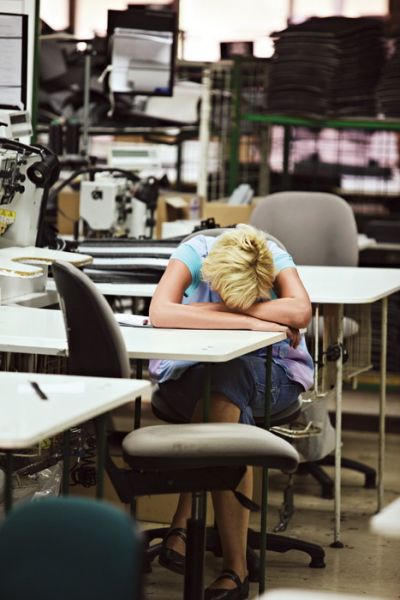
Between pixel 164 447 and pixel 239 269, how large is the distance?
1.01 metres

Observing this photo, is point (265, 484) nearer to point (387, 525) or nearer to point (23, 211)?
Answer: point (23, 211)

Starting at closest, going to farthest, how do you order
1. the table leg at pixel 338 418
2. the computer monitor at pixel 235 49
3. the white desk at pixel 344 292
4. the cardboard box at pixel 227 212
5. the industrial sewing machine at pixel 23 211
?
the industrial sewing machine at pixel 23 211
the white desk at pixel 344 292
the table leg at pixel 338 418
the cardboard box at pixel 227 212
the computer monitor at pixel 235 49

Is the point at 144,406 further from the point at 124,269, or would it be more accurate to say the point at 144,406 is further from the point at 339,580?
the point at 339,580

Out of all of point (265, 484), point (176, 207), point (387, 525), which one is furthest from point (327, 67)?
point (387, 525)

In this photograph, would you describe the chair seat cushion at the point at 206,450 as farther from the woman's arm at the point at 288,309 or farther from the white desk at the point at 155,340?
the woman's arm at the point at 288,309

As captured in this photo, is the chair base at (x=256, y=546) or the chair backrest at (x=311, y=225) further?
the chair backrest at (x=311, y=225)

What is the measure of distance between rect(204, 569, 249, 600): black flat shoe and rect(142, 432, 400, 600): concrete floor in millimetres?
123

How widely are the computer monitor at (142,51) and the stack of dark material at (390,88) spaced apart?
1158mm

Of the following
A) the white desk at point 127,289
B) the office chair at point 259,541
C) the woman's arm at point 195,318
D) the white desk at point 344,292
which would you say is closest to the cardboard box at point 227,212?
the white desk at point 344,292

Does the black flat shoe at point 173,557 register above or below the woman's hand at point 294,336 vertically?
below

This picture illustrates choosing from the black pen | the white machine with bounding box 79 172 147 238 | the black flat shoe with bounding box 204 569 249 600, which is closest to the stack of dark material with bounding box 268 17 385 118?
the white machine with bounding box 79 172 147 238

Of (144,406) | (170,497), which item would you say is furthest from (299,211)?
(170,497)

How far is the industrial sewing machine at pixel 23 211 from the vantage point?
14.2 feet

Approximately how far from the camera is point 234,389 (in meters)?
3.85
